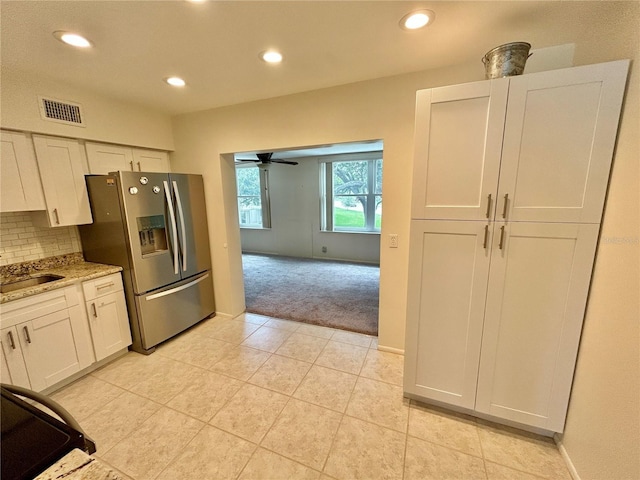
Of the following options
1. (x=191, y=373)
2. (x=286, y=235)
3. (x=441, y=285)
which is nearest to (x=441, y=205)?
(x=441, y=285)

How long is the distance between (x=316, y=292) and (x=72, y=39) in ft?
11.9

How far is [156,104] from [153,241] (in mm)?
1464

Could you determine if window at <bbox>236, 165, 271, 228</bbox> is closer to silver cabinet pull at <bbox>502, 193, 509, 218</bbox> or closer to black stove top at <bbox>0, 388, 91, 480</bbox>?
silver cabinet pull at <bbox>502, 193, 509, 218</bbox>

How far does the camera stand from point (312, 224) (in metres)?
6.21

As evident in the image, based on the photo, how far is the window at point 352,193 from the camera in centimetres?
552

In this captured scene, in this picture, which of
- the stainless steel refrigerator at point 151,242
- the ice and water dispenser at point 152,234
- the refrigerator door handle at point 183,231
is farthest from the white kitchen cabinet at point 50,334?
the refrigerator door handle at point 183,231

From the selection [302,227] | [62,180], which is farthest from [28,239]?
[302,227]

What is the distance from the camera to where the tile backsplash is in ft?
7.14

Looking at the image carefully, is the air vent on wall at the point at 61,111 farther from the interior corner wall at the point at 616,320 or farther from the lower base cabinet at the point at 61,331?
the interior corner wall at the point at 616,320

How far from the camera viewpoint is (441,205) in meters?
1.62

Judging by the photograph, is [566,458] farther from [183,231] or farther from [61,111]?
[61,111]

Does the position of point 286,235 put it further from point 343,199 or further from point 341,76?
point 341,76

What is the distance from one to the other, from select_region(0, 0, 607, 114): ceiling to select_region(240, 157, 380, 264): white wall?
150 inches

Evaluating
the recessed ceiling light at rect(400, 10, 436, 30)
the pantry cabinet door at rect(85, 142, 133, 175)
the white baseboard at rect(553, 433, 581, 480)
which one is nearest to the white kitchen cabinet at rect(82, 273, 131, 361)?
the pantry cabinet door at rect(85, 142, 133, 175)
